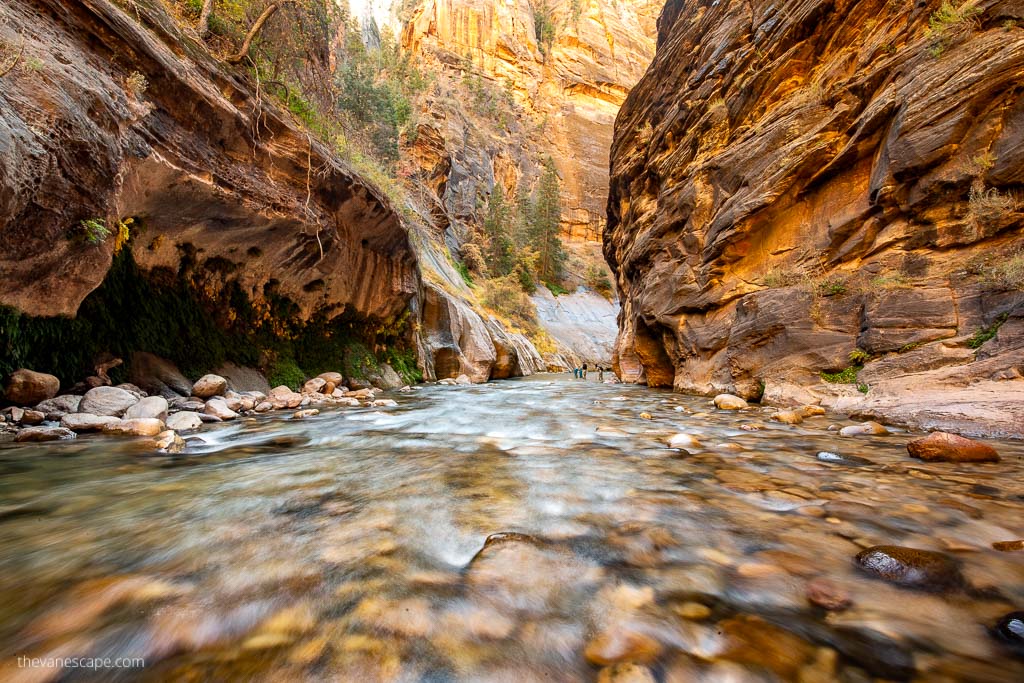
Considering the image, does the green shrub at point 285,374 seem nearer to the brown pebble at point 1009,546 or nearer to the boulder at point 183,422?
the boulder at point 183,422

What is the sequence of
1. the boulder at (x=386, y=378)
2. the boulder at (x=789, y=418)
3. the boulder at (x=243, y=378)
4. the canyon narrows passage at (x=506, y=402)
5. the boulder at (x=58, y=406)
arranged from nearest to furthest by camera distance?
the canyon narrows passage at (x=506, y=402) → the boulder at (x=58, y=406) → the boulder at (x=789, y=418) → the boulder at (x=243, y=378) → the boulder at (x=386, y=378)

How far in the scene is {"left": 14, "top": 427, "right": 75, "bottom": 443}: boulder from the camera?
343 centimetres

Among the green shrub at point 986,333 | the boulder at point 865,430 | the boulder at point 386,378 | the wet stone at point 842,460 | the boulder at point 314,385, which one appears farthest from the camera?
the boulder at point 386,378

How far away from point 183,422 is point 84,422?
76 centimetres

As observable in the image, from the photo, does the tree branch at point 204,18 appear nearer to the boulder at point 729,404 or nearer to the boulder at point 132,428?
the boulder at point 132,428

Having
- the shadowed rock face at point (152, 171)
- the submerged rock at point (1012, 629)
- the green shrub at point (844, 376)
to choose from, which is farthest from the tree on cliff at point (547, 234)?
the submerged rock at point (1012, 629)

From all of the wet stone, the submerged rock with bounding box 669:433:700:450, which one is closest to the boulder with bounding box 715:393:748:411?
the submerged rock with bounding box 669:433:700:450

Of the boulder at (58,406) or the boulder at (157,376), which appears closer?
the boulder at (58,406)

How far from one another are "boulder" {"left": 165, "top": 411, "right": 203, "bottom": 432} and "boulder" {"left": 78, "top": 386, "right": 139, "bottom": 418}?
1.51ft

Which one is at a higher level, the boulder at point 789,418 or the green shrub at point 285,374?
the green shrub at point 285,374

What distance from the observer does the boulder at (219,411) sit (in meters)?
5.18

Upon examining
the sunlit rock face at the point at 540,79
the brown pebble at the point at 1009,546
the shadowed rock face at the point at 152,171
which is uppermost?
Answer: the sunlit rock face at the point at 540,79

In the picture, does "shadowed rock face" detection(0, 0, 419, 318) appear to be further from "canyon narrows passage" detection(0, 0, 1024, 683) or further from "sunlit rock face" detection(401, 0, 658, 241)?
"sunlit rock face" detection(401, 0, 658, 241)

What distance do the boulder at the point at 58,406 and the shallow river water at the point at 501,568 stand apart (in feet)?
3.65
